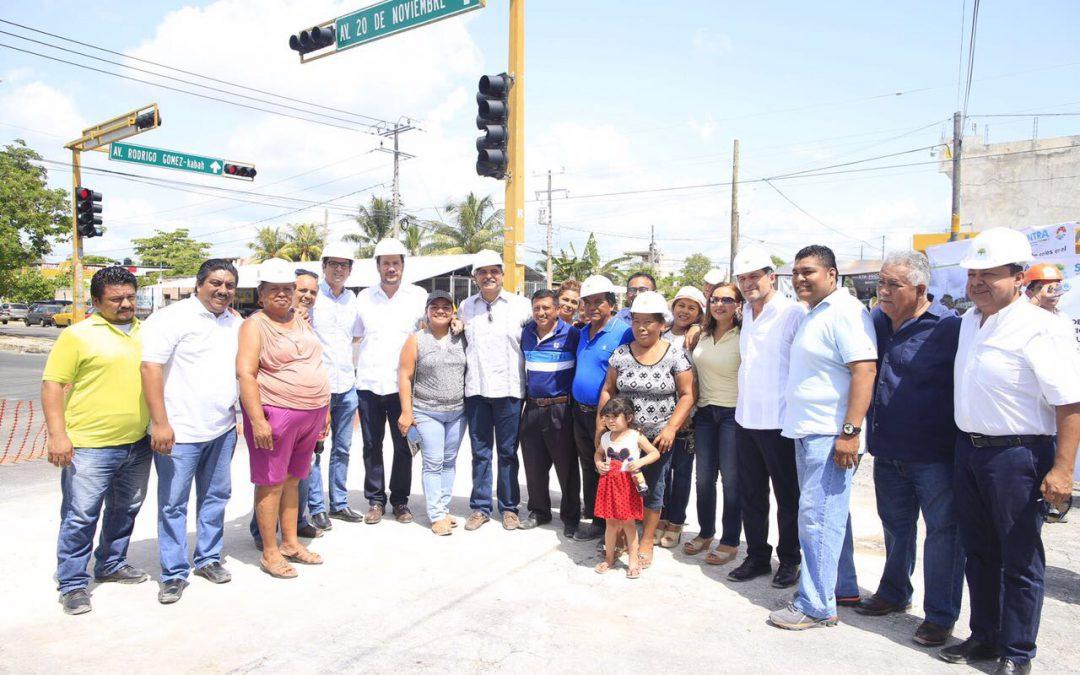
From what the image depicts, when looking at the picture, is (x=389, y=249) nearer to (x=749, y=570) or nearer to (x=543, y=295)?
(x=543, y=295)

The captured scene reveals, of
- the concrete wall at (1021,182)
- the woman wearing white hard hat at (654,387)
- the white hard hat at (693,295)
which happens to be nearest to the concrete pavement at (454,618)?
the woman wearing white hard hat at (654,387)

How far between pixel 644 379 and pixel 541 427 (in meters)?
1.07

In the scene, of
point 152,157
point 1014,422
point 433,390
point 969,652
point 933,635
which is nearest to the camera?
point 1014,422

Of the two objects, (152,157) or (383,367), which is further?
(152,157)

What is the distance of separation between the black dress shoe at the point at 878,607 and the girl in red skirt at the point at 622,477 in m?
1.36

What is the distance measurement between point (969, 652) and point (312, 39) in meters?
9.32

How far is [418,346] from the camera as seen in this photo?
18.3 feet

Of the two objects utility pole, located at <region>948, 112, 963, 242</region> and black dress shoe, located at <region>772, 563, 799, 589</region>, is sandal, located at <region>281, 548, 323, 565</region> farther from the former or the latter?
utility pole, located at <region>948, 112, 963, 242</region>

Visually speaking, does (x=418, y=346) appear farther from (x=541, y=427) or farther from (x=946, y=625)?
(x=946, y=625)

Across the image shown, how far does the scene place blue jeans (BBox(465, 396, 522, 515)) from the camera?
5.68 m

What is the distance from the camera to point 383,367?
5.72 meters

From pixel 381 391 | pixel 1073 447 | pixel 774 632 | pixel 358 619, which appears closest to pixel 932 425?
pixel 1073 447

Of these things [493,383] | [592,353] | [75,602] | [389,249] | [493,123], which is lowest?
[75,602]

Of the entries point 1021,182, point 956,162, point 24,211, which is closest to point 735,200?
point 956,162
